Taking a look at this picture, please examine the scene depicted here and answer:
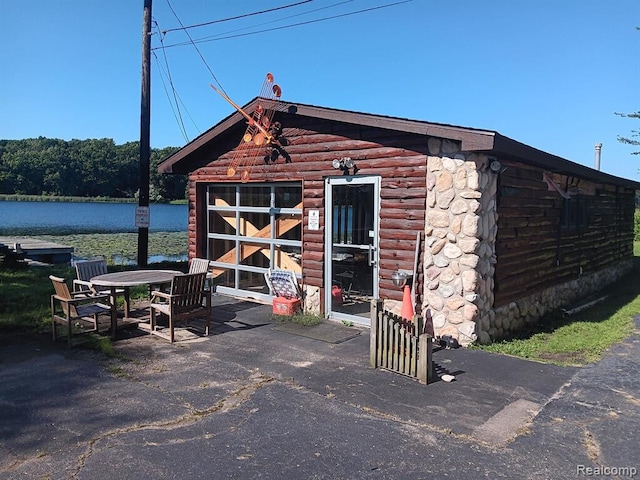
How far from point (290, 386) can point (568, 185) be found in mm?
7331

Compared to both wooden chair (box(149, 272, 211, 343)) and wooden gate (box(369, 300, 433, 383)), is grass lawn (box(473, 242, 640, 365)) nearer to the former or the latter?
wooden gate (box(369, 300, 433, 383))

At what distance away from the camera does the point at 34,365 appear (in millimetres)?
5500

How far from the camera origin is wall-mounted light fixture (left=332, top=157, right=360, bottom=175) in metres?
7.38

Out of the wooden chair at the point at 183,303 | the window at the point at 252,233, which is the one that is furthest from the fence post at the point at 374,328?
the window at the point at 252,233

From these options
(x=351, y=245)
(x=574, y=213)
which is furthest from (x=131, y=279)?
(x=574, y=213)

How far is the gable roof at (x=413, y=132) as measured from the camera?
5855 millimetres

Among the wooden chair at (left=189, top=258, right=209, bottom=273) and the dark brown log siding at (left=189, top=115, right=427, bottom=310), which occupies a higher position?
the dark brown log siding at (left=189, top=115, right=427, bottom=310)

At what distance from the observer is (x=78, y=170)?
5953 cm

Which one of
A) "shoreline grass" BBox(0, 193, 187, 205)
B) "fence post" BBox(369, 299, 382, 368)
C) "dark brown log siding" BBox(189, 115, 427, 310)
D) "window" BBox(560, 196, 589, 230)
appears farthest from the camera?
"shoreline grass" BBox(0, 193, 187, 205)

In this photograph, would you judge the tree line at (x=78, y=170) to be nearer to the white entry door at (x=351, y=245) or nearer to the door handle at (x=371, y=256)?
the white entry door at (x=351, y=245)

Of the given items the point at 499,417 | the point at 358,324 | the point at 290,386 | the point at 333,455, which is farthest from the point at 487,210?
the point at 333,455

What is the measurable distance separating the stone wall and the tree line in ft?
173

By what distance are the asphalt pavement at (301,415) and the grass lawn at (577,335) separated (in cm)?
33

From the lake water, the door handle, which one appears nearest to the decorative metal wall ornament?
the door handle
